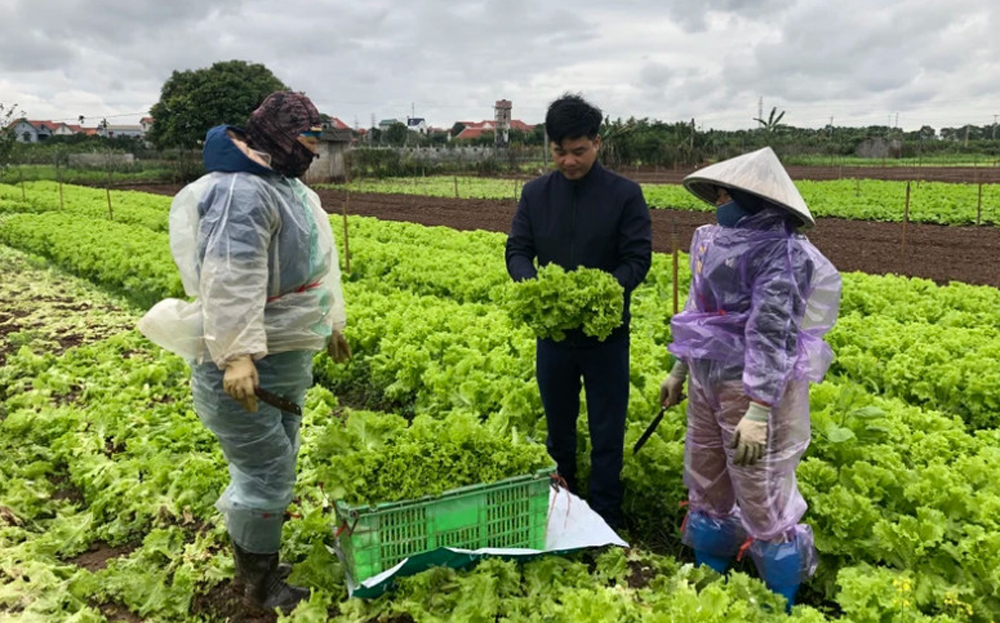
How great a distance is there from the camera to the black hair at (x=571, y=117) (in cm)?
393

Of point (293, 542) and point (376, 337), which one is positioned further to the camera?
point (376, 337)

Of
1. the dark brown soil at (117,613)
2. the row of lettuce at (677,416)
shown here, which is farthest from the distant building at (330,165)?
the dark brown soil at (117,613)

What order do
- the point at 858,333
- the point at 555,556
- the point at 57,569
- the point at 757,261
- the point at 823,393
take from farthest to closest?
the point at 858,333, the point at 823,393, the point at 57,569, the point at 555,556, the point at 757,261

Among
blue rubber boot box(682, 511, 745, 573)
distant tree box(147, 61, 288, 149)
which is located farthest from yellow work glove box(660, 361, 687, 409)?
distant tree box(147, 61, 288, 149)

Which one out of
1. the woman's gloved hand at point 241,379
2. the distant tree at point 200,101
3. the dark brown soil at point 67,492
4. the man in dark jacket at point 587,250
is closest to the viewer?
the woman's gloved hand at point 241,379

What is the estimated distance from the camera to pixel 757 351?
3.32 m

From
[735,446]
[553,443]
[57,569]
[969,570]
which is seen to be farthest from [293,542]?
[969,570]

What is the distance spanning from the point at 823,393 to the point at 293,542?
12.1 feet

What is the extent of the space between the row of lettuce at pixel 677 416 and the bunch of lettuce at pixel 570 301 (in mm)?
734

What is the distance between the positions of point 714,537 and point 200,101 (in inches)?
2315

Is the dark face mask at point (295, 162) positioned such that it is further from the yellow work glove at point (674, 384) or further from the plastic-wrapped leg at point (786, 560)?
the plastic-wrapped leg at point (786, 560)

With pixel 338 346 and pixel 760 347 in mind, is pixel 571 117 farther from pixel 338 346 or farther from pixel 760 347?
pixel 338 346

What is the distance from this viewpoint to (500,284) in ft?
32.6

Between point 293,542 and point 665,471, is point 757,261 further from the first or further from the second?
point 293,542
